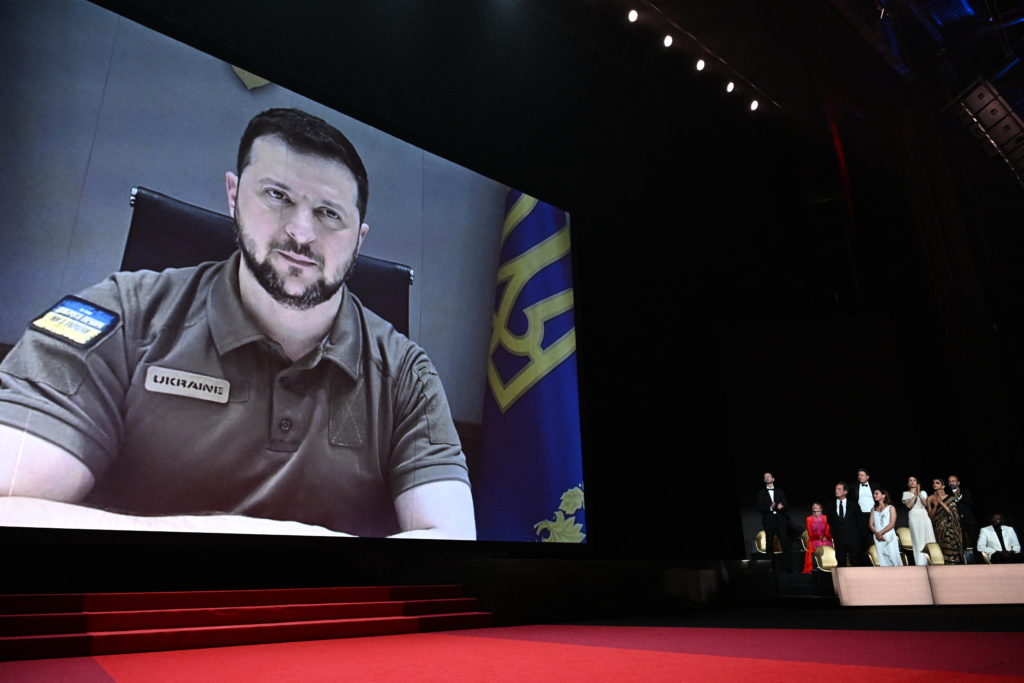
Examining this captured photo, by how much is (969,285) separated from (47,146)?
877 cm

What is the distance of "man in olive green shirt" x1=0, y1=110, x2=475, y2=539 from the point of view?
3965 millimetres

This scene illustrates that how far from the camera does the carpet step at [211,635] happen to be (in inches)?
120

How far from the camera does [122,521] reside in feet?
13.1

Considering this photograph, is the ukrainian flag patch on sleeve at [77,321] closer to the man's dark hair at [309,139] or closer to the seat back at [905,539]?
the man's dark hair at [309,139]

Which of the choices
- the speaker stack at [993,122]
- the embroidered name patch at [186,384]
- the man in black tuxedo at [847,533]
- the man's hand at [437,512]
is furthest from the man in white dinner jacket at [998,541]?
the embroidered name patch at [186,384]

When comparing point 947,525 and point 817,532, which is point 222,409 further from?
point 947,525

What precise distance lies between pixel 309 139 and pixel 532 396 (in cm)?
305

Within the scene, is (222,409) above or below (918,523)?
above

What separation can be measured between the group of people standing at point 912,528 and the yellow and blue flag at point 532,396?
2.54 m

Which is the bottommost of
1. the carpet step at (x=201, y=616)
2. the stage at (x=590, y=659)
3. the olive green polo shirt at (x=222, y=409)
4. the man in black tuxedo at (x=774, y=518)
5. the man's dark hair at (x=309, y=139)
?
the stage at (x=590, y=659)

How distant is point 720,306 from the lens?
9539mm

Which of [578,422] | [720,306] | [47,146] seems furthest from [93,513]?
[720,306]

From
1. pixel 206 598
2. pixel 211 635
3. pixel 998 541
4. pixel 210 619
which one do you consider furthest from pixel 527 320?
pixel 998 541

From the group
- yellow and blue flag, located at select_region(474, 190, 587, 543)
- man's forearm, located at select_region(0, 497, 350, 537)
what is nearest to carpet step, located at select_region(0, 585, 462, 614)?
man's forearm, located at select_region(0, 497, 350, 537)
